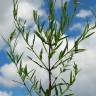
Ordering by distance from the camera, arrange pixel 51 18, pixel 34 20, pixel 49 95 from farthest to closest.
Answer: pixel 34 20 < pixel 51 18 < pixel 49 95

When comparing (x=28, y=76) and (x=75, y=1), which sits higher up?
(x=75, y=1)

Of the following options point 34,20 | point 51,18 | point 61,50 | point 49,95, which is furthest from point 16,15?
point 49,95

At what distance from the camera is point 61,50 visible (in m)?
4.52

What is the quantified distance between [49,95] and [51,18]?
126 cm

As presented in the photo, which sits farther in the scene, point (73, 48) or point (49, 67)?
point (73, 48)

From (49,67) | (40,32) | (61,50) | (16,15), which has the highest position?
(16,15)

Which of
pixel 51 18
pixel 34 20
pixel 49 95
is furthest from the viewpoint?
pixel 34 20

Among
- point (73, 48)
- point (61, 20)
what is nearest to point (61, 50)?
point (73, 48)

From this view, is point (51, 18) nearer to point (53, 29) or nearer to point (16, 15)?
point (53, 29)

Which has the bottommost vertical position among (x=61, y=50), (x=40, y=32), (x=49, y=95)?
(x=49, y=95)

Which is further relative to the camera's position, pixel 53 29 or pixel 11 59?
pixel 11 59

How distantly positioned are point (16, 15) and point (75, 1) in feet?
3.57

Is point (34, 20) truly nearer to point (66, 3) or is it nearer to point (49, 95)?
point (66, 3)

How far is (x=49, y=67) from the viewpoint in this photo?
4.16m
